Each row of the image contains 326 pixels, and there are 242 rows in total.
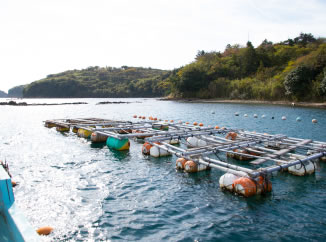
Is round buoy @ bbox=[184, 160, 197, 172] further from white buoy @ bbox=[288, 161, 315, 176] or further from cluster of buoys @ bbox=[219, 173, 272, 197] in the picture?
white buoy @ bbox=[288, 161, 315, 176]

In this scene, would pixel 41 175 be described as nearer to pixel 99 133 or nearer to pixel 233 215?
pixel 99 133

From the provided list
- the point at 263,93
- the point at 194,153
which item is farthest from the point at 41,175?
the point at 263,93

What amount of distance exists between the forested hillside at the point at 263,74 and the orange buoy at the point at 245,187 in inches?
2207

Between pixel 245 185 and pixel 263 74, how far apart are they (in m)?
81.8

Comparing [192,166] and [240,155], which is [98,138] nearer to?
[192,166]

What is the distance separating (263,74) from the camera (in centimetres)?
8481

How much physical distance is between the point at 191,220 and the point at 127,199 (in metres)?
3.19

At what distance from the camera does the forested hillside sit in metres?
61.7

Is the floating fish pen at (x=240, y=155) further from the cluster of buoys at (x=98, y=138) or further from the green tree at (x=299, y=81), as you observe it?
the green tree at (x=299, y=81)

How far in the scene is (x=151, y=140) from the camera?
18.1 metres

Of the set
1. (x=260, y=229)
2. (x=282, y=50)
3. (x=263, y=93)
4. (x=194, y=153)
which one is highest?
(x=282, y=50)

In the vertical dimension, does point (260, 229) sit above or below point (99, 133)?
below

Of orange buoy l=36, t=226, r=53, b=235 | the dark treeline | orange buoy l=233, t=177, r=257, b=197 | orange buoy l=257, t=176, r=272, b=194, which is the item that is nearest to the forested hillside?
the dark treeline

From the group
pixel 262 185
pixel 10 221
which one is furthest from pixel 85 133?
pixel 262 185
